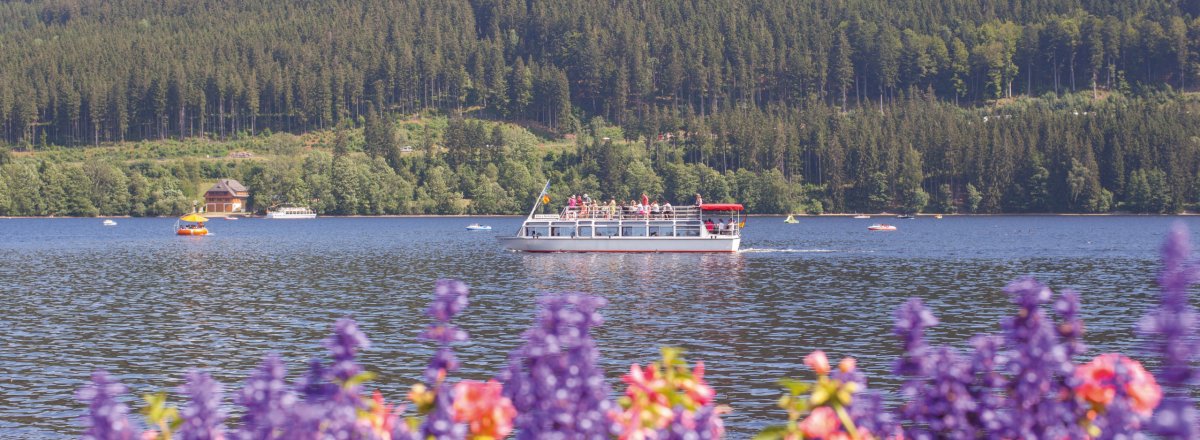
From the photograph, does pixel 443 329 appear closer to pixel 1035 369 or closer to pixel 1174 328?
pixel 1035 369

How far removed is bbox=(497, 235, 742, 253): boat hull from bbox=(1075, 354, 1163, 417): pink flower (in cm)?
10083

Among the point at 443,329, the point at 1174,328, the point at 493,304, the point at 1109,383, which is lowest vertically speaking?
the point at 493,304

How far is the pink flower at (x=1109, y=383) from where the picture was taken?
790 centimetres

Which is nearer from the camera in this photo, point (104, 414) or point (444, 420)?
point (104, 414)

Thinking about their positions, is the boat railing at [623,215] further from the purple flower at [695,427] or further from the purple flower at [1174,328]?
the purple flower at [1174,328]

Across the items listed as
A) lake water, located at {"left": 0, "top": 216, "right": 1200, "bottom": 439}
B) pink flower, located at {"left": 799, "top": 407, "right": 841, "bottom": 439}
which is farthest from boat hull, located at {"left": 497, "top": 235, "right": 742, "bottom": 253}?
pink flower, located at {"left": 799, "top": 407, "right": 841, "bottom": 439}

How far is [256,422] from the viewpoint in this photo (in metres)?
8.55

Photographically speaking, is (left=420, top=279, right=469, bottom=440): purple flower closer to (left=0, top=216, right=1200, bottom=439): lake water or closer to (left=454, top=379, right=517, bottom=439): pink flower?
(left=454, top=379, right=517, bottom=439): pink flower

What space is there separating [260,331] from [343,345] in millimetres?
Result: 42294

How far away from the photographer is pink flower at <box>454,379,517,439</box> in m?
8.18

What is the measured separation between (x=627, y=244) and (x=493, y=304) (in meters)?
52.1

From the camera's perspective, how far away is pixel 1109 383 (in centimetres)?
813

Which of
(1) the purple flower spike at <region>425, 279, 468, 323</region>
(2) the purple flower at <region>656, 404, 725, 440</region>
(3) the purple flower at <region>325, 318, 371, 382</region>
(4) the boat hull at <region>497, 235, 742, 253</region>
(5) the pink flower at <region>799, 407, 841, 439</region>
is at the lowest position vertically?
(4) the boat hull at <region>497, 235, 742, 253</region>

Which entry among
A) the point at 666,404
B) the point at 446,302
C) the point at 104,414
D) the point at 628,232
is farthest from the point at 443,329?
the point at 628,232
